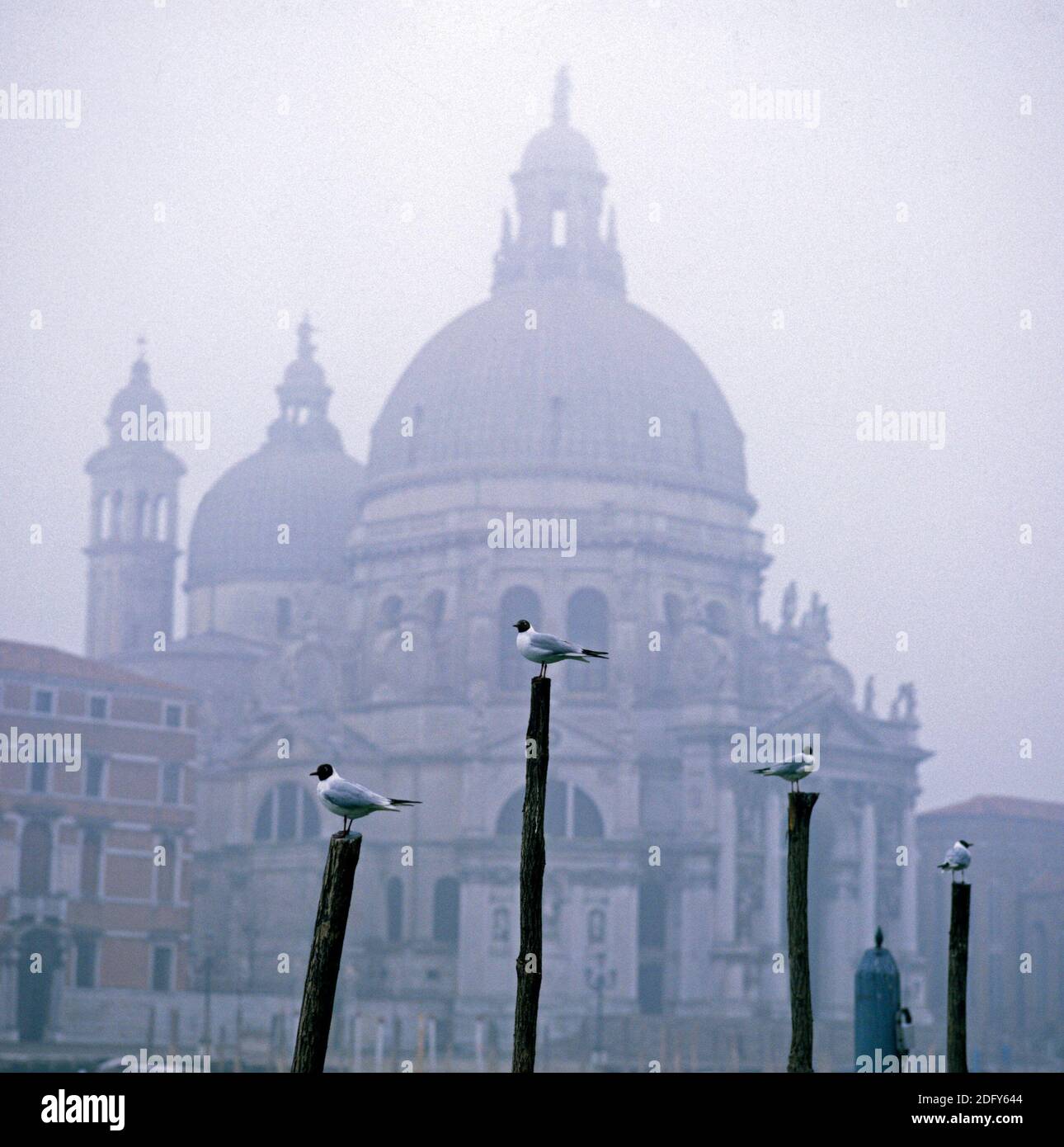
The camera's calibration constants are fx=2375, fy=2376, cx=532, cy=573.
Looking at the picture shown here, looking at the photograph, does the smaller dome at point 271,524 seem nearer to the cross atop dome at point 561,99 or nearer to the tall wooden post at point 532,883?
the cross atop dome at point 561,99

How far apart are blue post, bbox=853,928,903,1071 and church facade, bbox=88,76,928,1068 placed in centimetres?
4591

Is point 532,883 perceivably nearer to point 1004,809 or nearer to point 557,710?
point 557,710

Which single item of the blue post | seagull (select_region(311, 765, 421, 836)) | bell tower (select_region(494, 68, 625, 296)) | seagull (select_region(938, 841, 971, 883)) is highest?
bell tower (select_region(494, 68, 625, 296))

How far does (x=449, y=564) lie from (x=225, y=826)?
11320 millimetres

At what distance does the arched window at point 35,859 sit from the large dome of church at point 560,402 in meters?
20.7

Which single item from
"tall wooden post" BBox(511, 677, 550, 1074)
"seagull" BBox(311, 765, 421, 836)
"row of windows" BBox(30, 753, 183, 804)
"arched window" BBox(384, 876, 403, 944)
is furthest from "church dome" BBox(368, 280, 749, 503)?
"seagull" BBox(311, 765, 421, 836)

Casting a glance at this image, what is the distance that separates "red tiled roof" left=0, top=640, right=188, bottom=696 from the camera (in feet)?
215

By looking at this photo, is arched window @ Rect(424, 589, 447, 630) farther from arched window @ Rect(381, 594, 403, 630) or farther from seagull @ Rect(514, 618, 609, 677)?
seagull @ Rect(514, 618, 609, 677)

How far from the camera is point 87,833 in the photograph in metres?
65.4

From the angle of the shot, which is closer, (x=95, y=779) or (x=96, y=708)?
(x=95, y=779)

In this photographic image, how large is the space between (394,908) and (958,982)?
53026 mm

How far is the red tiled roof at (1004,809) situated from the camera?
88.0 meters

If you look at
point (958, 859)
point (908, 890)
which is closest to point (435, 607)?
point (908, 890)

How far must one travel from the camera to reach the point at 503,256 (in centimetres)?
8588
